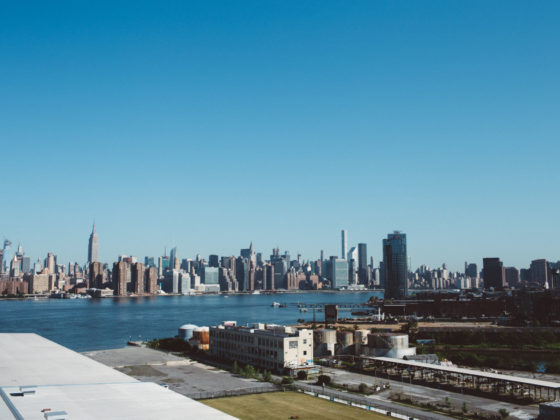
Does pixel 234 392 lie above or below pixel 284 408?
above

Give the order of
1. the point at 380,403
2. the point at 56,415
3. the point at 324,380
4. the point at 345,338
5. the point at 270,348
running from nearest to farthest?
the point at 56,415
the point at 380,403
the point at 324,380
the point at 270,348
the point at 345,338

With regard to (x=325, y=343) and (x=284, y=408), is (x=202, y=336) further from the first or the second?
(x=284, y=408)

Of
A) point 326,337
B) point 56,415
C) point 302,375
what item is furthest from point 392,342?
point 56,415

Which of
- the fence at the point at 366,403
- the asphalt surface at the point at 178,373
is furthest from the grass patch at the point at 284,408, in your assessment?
the asphalt surface at the point at 178,373

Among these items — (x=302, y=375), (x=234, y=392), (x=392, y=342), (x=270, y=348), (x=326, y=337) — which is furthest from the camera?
(x=326, y=337)

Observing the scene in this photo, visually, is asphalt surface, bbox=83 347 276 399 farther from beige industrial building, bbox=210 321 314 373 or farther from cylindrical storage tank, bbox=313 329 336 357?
cylindrical storage tank, bbox=313 329 336 357

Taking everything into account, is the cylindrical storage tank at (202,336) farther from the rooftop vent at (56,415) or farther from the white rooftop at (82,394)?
the rooftop vent at (56,415)

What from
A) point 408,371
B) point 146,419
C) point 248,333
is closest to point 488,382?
point 408,371

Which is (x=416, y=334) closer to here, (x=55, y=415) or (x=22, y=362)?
(x=22, y=362)
